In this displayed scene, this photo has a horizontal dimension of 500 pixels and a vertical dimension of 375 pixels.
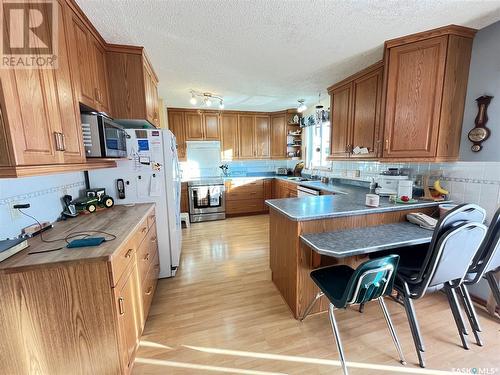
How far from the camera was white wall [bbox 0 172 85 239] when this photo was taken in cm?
126

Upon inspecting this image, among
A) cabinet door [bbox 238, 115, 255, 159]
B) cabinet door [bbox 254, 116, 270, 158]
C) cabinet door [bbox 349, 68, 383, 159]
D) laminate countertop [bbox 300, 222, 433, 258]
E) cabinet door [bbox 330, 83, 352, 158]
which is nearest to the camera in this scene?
laminate countertop [bbox 300, 222, 433, 258]

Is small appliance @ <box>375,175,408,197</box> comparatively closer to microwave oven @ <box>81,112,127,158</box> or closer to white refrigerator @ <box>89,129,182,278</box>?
white refrigerator @ <box>89,129,182,278</box>

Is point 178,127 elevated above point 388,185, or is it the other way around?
point 178,127

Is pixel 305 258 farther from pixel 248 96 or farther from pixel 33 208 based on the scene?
pixel 248 96

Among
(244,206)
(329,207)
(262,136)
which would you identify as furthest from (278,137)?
(329,207)

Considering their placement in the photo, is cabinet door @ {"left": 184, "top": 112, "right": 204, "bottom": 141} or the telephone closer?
the telephone

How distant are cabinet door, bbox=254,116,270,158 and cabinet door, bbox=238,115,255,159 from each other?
100 millimetres

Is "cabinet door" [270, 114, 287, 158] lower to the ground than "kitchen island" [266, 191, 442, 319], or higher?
higher

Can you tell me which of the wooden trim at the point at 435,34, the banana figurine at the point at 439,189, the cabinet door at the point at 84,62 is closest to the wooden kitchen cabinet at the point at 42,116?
the cabinet door at the point at 84,62

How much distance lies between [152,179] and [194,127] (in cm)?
271

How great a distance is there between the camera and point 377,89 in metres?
2.30

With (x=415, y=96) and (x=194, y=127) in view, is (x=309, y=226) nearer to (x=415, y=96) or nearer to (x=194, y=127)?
(x=415, y=96)

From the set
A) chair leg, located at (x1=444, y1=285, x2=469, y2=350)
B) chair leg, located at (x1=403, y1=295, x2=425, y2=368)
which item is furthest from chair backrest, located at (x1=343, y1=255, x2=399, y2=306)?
chair leg, located at (x1=444, y1=285, x2=469, y2=350)

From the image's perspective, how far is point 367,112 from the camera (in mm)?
2463
